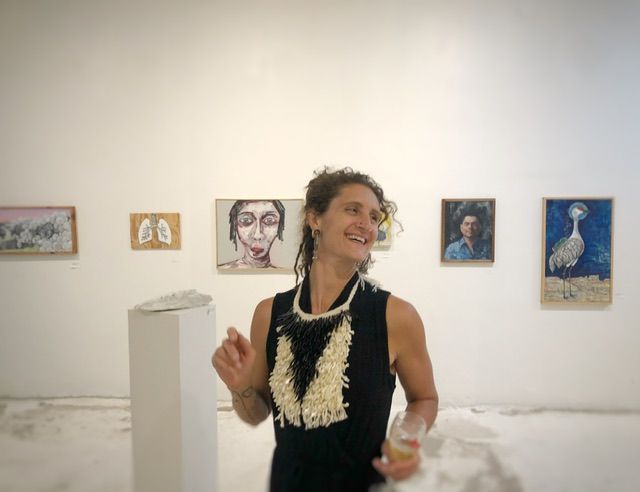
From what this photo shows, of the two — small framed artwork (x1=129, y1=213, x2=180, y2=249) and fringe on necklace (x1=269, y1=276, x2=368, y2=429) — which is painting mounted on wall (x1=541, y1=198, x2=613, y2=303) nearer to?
fringe on necklace (x1=269, y1=276, x2=368, y2=429)

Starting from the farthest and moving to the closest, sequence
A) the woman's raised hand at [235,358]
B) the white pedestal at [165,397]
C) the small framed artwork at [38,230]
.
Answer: the small framed artwork at [38,230] < the white pedestal at [165,397] < the woman's raised hand at [235,358]

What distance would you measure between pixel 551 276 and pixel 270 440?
1.79 meters

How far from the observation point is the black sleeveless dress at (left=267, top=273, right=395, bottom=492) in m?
0.91

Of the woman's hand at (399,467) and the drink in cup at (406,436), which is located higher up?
the drink in cup at (406,436)

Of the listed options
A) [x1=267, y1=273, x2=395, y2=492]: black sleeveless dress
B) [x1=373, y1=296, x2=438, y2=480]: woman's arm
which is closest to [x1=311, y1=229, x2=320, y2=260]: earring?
[x1=267, y1=273, x2=395, y2=492]: black sleeveless dress

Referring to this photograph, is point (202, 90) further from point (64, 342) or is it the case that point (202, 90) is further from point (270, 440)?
point (270, 440)

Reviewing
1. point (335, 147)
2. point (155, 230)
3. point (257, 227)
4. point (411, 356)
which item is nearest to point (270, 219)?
point (257, 227)

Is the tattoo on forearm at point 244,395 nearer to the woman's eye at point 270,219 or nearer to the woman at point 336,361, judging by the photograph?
the woman at point 336,361

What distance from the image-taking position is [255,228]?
194cm

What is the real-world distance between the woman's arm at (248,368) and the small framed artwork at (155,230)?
1.17 meters

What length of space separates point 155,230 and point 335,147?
1120 millimetres

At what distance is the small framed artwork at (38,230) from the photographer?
2021mm

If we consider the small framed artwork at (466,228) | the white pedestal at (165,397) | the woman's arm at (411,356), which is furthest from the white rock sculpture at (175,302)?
the small framed artwork at (466,228)

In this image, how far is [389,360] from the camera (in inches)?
36.8
